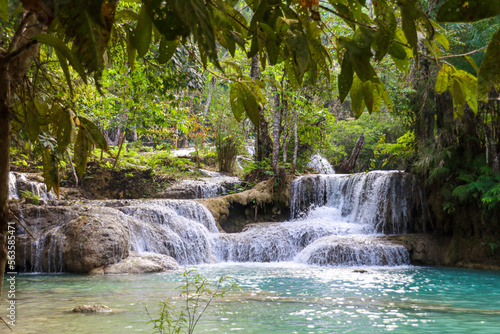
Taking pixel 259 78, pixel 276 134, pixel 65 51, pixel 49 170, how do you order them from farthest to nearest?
1. pixel 276 134
2. pixel 259 78
3. pixel 49 170
4. pixel 65 51

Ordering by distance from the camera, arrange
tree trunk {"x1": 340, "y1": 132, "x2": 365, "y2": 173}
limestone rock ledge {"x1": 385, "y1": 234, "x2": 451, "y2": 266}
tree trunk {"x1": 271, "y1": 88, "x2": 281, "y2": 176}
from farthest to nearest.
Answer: tree trunk {"x1": 340, "y1": 132, "x2": 365, "y2": 173}, tree trunk {"x1": 271, "y1": 88, "x2": 281, "y2": 176}, limestone rock ledge {"x1": 385, "y1": 234, "x2": 451, "y2": 266}

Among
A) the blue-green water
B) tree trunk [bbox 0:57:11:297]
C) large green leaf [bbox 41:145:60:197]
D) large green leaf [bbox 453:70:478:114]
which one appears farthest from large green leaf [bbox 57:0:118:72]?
the blue-green water

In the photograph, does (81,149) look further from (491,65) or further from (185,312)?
(185,312)

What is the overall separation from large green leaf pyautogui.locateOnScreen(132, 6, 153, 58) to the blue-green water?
3720mm

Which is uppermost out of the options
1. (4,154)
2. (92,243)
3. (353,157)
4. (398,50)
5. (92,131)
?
(353,157)

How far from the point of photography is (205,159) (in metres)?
19.4

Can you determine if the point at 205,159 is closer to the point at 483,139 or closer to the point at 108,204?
the point at 108,204

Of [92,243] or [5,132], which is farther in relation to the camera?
[92,243]

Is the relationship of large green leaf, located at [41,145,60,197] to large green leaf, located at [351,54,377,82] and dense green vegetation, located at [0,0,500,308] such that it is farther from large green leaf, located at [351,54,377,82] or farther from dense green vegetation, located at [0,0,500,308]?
large green leaf, located at [351,54,377,82]

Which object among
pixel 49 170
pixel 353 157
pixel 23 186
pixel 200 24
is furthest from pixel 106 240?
pixel 353 157

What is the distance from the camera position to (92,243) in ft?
28.0

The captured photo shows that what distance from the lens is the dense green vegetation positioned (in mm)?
791

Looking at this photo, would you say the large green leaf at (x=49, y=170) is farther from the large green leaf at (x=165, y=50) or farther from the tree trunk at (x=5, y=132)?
the large green leaf at (x=165, y=50)

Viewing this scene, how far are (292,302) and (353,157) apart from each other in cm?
1295
